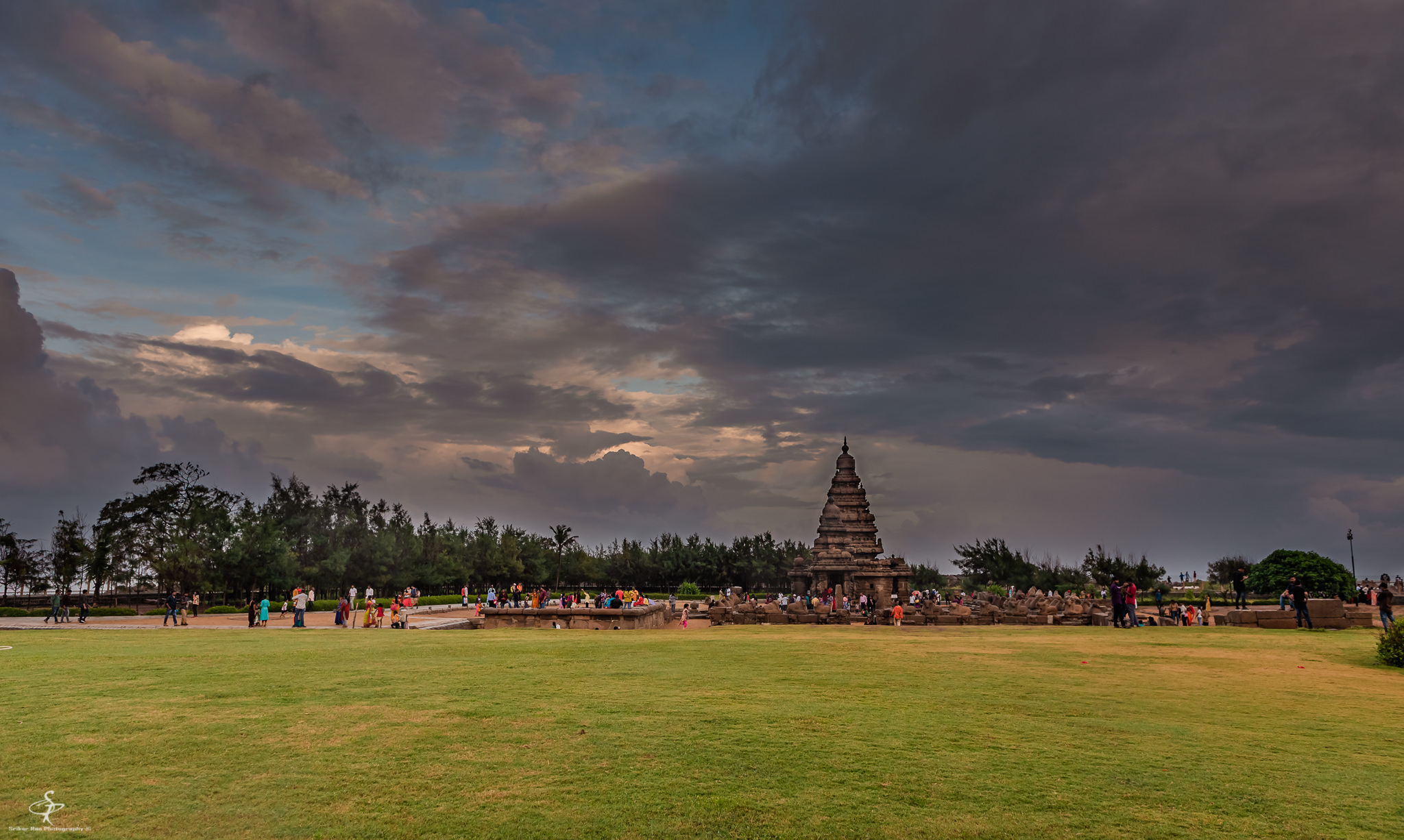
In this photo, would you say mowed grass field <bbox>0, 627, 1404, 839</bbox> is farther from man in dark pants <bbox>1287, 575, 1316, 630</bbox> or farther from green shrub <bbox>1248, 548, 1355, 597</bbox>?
green shrub <bbox>1248, 548, 1355, 597</bbox>

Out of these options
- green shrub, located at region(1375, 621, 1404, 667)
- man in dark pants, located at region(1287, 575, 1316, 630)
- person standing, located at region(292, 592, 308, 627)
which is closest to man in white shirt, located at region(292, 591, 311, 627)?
person standing, located at region(292, 592, 308, 627)

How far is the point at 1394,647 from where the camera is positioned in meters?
15.4

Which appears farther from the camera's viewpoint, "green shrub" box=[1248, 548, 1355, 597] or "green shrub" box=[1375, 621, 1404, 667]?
"green shrub" box=[1248, 548, 1355, 597]

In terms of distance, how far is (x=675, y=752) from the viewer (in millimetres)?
8039

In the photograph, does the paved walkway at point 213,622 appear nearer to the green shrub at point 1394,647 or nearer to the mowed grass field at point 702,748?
the mowed grass field at point 702,748

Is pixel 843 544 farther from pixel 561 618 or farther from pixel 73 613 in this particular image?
pixel 73 613

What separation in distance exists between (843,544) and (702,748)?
180 ft

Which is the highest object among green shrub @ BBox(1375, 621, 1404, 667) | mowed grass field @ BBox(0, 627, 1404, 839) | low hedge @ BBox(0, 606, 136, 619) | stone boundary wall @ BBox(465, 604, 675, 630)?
green shrub @ BBox(1375, 621, 1404, 667)

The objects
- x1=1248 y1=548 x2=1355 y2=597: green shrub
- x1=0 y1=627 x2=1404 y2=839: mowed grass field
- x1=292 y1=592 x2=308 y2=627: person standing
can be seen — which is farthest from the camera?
x1=1248 y1=548 x2=1355 y2=597: green shrub

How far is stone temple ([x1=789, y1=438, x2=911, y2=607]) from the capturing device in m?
58.4

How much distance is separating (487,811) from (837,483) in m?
60.9

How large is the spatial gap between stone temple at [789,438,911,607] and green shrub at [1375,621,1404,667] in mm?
37531

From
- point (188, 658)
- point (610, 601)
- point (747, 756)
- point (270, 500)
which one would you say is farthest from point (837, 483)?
point (747, 756)

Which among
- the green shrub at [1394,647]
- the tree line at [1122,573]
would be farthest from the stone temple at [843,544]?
the green shrub at [1394,647]
